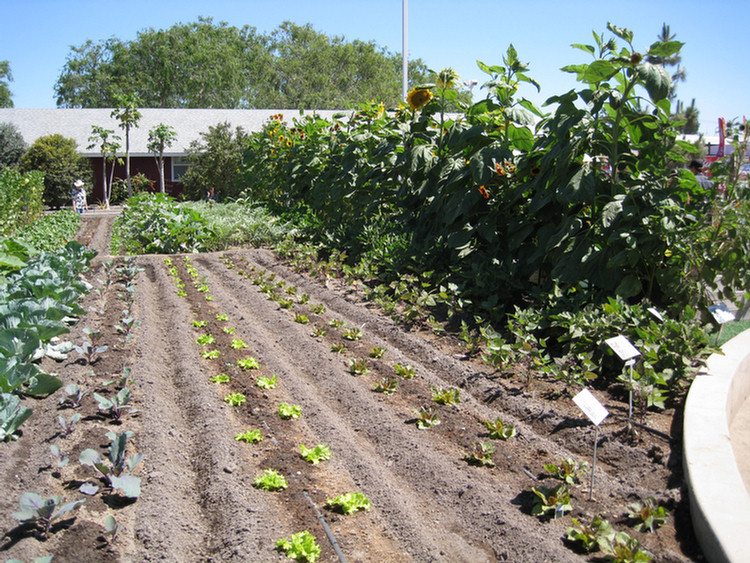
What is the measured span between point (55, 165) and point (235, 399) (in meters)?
23.1

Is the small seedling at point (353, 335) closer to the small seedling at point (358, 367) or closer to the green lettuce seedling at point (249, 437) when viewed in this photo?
the small seedling at point (358, 367)

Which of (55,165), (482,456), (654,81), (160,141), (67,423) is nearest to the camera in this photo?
(482,456)

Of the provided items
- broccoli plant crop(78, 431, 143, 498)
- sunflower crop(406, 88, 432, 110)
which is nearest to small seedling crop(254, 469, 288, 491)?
broccoli plant crop(78, 431, 143, 498)

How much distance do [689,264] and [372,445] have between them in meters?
2.29

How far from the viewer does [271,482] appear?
2730 millimetres

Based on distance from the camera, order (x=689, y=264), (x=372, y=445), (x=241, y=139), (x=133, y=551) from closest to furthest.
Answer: (x=133, y=551) < (x=372, y=445) < (x=689, y=264) < (x=241, y=139)

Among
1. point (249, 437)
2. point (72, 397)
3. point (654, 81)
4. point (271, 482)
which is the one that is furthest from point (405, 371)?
point (654, 81)

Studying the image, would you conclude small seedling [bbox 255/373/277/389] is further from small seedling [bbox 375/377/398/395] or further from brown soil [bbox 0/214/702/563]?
small seedling [bbox 375/377/398/395]

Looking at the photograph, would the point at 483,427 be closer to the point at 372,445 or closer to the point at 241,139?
the point at 372,445

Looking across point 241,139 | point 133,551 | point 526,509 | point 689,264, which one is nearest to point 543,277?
point 689,264

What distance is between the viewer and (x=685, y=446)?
9.05ft

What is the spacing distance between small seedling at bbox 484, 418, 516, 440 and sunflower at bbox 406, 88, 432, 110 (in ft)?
13.4

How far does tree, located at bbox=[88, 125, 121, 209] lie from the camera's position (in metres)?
23.2

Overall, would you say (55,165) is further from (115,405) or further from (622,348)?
(622,348)
